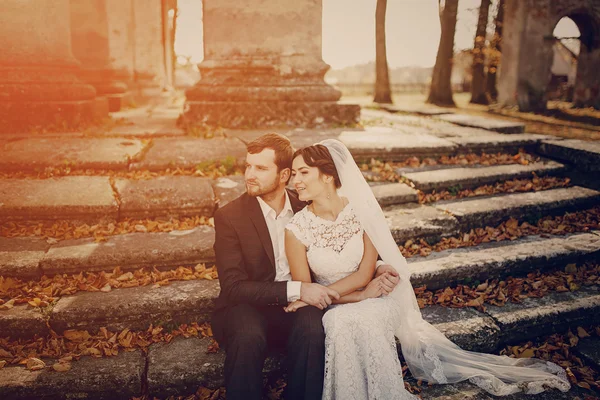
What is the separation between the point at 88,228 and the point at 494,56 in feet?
67.2

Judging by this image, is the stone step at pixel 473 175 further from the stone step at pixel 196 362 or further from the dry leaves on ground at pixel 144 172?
the dry leaves on ground at pixel 144 172

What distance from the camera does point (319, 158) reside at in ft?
10.4

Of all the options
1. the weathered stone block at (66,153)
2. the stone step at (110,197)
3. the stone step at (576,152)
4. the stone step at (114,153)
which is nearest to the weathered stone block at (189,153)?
the stone step at (114,153)

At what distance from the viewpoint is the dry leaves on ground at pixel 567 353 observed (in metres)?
3.31

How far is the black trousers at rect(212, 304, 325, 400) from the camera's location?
8.79ft

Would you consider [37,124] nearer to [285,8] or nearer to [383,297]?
[285,8]

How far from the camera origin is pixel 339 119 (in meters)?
7.82

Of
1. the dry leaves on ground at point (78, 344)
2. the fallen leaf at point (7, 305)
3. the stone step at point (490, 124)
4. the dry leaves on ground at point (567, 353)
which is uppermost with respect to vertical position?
the stone step at point (490, 124)

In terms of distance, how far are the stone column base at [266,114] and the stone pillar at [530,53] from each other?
36.2 feet

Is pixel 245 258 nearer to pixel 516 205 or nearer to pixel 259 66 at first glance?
pixel 516 205

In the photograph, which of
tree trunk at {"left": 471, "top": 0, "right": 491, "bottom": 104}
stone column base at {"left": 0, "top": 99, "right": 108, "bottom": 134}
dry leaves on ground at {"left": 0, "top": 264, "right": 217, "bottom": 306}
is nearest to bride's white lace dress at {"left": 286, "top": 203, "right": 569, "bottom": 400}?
dry leaves on ground at {"left": 0, "top": 264, "right": 217, "bottom": 306}

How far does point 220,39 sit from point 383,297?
5490 millimetres

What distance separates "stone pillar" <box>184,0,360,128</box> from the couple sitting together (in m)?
4.16

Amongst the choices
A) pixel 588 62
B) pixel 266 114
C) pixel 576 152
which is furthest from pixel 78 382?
pixel 588 62
